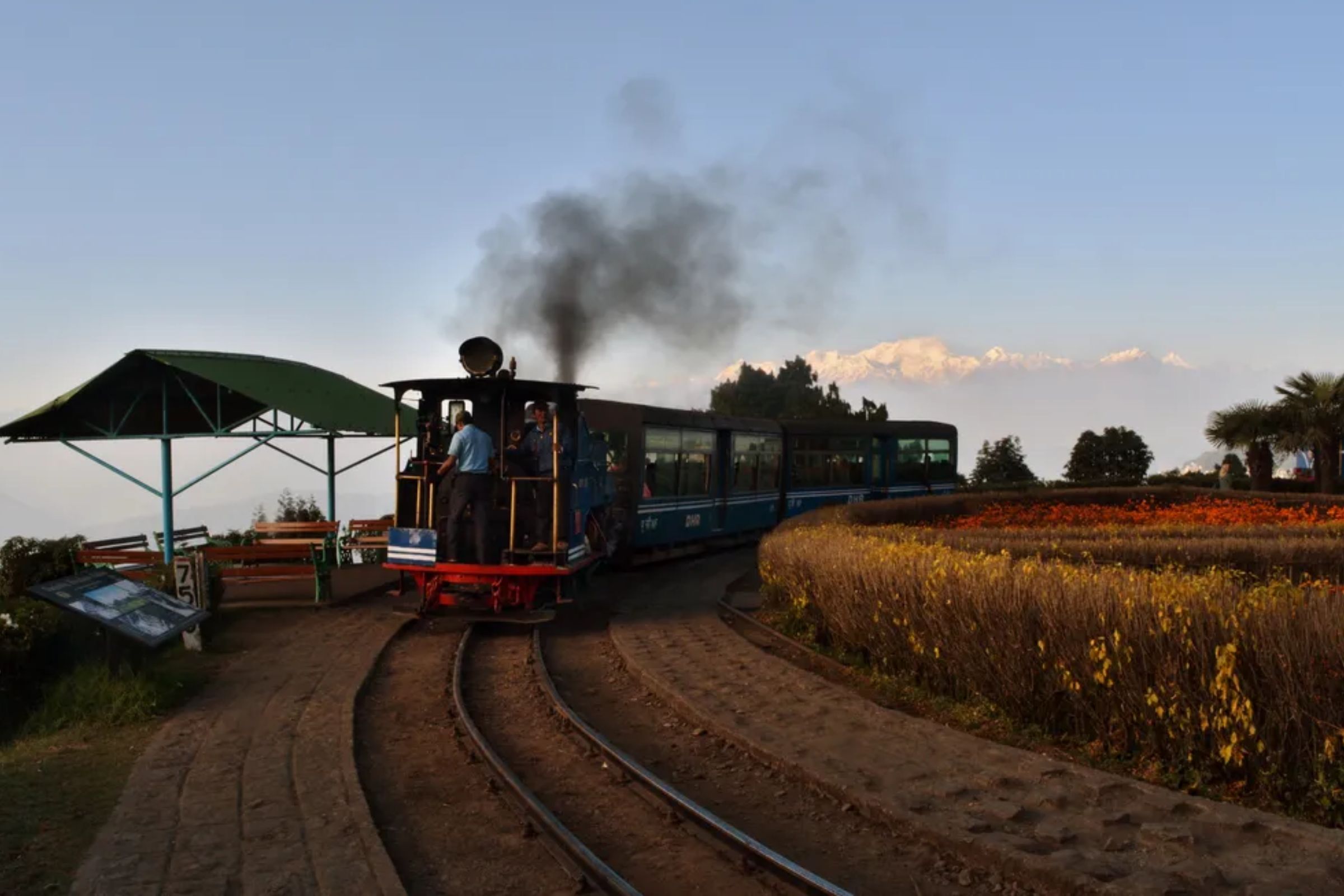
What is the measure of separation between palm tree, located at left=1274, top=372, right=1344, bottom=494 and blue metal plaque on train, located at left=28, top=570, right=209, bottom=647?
2725 centimetres

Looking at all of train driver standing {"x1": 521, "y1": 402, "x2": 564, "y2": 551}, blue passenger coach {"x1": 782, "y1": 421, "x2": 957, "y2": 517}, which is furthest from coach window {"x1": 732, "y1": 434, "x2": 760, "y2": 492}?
train driver standing {"x1": 521, "y1": 402, "x2": 564, "y2": 551}

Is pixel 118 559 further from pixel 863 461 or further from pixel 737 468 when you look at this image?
pixel 863 461

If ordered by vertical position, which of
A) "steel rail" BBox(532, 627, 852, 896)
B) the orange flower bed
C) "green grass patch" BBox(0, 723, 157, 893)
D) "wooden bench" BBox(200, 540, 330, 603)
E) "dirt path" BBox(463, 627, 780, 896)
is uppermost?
the orange flower bed

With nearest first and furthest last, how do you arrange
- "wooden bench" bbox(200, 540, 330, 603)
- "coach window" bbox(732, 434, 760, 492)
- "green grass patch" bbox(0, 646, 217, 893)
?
"green grass patch" bbox(0, 646, 217, 893), "wooden bench" bbox(200, 540, 330, 603), "coach window" bbox(732, 434, 760, 492)

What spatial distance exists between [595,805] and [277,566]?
10815 mm

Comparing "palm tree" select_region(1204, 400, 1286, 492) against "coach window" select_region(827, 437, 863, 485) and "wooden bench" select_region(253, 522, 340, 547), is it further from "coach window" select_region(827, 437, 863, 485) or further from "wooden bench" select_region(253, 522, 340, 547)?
"wooden bench" select_region(253, 522, 340, 547)

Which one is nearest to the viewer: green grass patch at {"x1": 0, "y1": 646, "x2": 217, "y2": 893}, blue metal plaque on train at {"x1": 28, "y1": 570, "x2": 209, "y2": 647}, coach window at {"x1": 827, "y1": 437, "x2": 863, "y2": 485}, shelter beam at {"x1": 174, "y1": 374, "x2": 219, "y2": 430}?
green grass patch at {"x1": 0, "y1": 646, "x2": 217, "y2": 893}

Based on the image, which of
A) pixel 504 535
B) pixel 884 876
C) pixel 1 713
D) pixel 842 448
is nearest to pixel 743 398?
pixel 842 448

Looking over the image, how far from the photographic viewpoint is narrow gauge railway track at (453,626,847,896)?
5395mm

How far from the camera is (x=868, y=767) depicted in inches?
273

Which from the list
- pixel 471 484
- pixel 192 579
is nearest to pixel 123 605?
pixel 192 579

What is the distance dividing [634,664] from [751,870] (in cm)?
532

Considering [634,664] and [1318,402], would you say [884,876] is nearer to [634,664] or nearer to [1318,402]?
[634,664]

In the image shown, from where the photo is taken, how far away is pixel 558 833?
19.6 feet
